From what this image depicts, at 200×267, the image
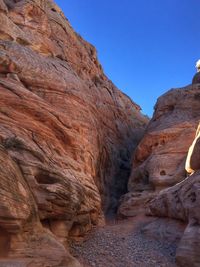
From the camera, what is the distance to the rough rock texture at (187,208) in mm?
11586

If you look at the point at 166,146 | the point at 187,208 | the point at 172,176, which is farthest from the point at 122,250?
the point at 166,146

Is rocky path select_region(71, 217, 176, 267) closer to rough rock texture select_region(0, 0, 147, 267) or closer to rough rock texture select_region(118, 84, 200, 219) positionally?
rough rock texture select_region(0, 0, 147, 267)

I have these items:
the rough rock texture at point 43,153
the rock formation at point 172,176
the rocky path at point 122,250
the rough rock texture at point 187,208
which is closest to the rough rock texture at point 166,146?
the rock formation at point 172,176

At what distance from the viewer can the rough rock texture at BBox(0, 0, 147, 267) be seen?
434 inches

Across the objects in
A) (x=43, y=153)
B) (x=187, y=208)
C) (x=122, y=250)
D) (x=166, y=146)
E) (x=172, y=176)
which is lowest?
(x=122, y=250)

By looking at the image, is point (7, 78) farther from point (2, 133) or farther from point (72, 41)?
point (72, 41)

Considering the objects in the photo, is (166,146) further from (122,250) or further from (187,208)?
(122,250)

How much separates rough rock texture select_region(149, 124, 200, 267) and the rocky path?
1035 millimetres

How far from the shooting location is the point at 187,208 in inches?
550

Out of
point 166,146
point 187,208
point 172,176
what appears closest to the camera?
point 187,208

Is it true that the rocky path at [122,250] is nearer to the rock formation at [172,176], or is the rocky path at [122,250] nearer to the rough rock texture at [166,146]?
the rock formation at [172,176]

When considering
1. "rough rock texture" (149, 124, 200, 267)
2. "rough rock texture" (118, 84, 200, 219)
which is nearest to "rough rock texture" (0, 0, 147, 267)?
"rough rock texture" (118, 84, 200, 219)

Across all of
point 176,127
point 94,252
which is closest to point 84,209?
point 94,252

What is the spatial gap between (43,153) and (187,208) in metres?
7.64
